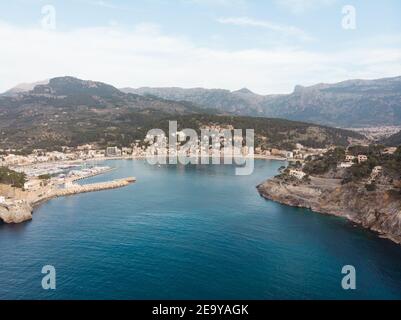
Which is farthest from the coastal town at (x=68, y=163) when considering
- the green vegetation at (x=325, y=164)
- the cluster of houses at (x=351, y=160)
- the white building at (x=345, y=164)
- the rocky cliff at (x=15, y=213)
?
the white building at (x=345, y=164)

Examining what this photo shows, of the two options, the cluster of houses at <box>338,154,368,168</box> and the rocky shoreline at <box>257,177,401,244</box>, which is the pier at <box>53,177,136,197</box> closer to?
the rocky shoreline at <box>257,177,401,244</box>

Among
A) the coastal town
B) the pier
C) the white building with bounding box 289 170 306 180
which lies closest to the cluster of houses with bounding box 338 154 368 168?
the white building with bounding box 289 170 306 180

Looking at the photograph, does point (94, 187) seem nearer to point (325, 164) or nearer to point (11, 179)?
point (11, 179)

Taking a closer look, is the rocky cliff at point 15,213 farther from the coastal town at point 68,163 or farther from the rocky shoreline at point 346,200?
the rocky shoreline at point 346,200

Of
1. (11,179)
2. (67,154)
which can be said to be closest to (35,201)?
(11,179)
